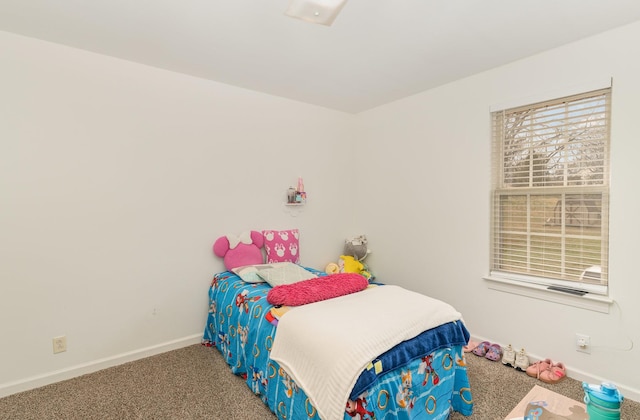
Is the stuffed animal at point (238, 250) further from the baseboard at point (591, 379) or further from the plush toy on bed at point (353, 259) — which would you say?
the baseboard at point (591, 379)

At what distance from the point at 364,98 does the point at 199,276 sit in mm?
2401

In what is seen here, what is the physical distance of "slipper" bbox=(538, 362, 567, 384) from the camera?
7.02 ft

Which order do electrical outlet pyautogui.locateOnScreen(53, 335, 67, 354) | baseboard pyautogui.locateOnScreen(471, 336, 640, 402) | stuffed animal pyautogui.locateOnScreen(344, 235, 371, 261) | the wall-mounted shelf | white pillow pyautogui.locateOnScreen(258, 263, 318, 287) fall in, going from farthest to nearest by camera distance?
stuffed animal pyautogui.locateOnScreen(344, 235, 371, 261) < the wall-mounted shelf < white pillow pyautogui.locateOnScreen(258, 263, 318, 287) < electrical outlet pyautogui.locateOnScreen(53, 335, 67, 354) < baseboard pyautogui.locateOnScreen(471, 336, 640, 402)

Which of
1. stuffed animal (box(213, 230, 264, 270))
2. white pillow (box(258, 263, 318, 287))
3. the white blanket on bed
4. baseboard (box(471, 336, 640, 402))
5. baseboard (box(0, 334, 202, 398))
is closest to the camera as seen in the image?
the white blanket on bed

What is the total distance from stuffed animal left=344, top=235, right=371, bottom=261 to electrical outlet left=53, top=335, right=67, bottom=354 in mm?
2635

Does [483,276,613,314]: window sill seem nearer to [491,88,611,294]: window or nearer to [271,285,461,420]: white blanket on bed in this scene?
[491,88,611,294]: window

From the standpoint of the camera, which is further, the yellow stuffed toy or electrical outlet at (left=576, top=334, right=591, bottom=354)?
the yellow stuffed toy

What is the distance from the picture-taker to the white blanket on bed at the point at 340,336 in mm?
1381

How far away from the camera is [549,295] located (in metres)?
2.30

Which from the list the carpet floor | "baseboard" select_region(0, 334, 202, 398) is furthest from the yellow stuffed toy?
"baseboard" select_region(0, 334, 202, 398)

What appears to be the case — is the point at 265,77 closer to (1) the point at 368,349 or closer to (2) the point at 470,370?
(1) the point at 368,349

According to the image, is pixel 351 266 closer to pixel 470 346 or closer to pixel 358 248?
pixel 358 248

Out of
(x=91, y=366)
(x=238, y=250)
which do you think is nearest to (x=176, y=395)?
(x=91, y=366)

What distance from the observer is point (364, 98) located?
330cm
